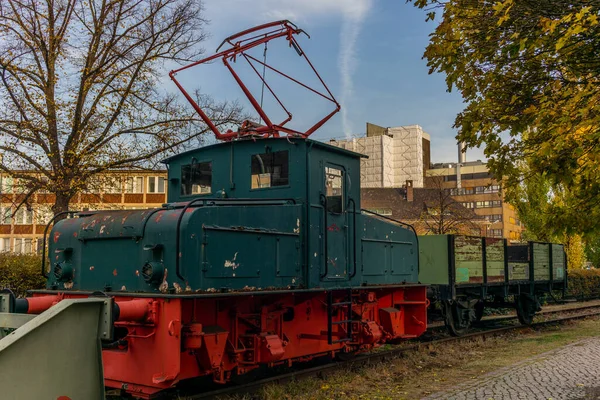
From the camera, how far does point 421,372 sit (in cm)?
928

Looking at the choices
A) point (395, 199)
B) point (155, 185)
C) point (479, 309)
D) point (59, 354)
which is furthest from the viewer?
point (395, 199)

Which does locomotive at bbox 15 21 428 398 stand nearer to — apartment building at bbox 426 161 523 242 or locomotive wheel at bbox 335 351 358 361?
locomotive wheel at bbox 335 351 358 361

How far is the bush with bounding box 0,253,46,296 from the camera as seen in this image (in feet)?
36.9

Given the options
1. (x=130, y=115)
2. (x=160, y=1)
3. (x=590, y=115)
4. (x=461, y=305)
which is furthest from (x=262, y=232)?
(x=160, y=1)

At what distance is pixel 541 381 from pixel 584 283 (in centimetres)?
2169

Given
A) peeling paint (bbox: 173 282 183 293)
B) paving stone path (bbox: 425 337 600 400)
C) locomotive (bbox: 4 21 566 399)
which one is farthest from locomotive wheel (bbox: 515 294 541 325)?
peeling paint (bbox: 173 282 183 293)

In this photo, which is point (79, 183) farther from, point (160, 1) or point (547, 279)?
point (547, 279)

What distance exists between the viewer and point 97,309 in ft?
15.7

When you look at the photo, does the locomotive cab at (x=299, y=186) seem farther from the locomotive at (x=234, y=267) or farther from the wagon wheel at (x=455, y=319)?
the wagon wheel at (x=455, y=319)

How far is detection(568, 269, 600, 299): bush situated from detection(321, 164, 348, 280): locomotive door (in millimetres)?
20306

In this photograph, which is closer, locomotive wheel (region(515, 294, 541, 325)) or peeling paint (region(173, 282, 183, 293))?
peeling paint (region(173, 282, 183, 293))

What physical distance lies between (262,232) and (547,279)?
43.4ft

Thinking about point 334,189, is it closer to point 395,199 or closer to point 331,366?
point 331,366

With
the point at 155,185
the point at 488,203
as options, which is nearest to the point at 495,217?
the point at 488,203
